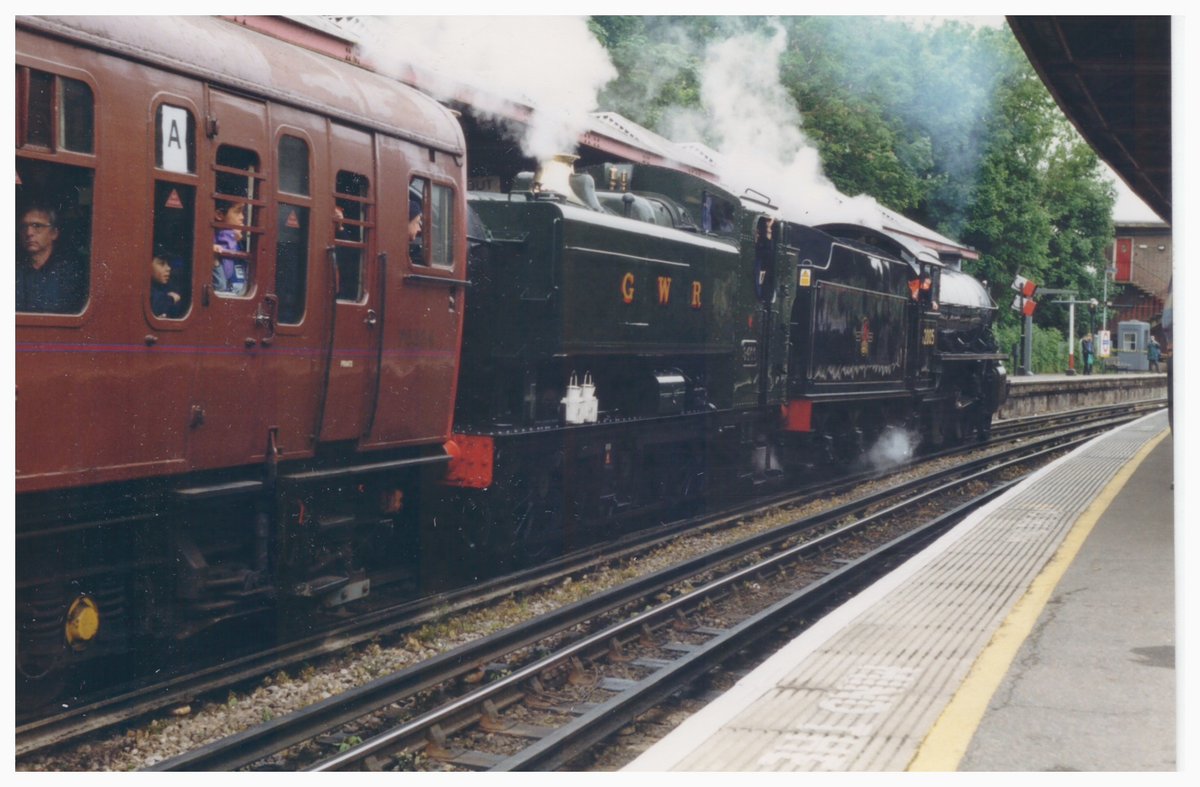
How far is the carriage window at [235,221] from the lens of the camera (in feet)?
19.5

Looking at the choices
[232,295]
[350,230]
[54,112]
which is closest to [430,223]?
[350,230]

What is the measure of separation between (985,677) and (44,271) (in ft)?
14.1

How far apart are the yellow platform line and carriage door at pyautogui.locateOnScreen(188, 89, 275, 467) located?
351 cm

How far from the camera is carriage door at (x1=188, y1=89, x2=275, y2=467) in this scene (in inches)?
231

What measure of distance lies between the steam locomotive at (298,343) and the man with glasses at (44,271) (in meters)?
0.02

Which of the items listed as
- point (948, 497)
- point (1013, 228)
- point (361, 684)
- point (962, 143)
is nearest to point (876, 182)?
point (962, 143)

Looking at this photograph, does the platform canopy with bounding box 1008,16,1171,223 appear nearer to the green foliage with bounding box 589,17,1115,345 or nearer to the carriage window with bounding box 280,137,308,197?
the carriage window with bounding box 280,137,308,197

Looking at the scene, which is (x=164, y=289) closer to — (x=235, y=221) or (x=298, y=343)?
(x=235, y=221)

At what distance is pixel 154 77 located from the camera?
18.3ft

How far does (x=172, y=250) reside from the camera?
571 centimetres

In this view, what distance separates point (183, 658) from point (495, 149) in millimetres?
6109

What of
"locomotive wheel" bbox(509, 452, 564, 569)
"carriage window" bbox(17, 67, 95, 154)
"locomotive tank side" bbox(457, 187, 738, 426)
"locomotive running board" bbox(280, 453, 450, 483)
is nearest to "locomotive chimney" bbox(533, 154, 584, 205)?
"locomotive tank side" bbox(457, 187, 738, 426)

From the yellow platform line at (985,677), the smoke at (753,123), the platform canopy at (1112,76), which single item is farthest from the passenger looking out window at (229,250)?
the smoke at (753,123)

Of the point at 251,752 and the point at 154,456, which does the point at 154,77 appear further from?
the point at 251,752
